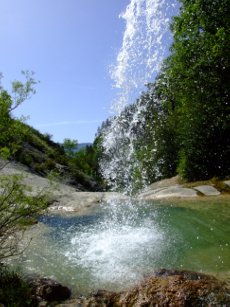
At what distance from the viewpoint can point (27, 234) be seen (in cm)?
1443

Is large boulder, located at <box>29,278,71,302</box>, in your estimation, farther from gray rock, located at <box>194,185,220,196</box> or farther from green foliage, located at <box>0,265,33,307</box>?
gray rock, located at <box>194,185,220,196</box>

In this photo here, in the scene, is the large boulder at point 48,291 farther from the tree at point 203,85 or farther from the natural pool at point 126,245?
the tree at point 203,85

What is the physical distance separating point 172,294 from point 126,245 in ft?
17.8

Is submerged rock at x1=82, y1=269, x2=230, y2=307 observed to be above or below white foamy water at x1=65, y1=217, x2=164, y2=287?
below

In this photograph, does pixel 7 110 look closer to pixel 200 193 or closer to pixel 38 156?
pixel 200 193

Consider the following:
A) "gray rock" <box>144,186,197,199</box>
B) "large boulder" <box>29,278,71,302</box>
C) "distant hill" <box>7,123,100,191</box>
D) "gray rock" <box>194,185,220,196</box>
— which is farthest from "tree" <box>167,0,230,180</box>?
"large boulder" <box>29,278,71,302</box>

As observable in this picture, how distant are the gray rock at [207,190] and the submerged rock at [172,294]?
12172 mm

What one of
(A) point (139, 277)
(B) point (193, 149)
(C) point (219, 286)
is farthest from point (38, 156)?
(C) point (219, 286)

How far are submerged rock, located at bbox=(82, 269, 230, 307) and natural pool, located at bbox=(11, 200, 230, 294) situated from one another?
1046mm

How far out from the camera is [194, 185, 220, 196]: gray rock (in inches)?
787

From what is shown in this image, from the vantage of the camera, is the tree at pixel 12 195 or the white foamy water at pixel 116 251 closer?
the tree at pixel 12 195

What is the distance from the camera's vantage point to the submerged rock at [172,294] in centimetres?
688

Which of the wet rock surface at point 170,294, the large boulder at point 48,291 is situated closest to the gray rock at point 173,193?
the wet rock surface at point 170,294

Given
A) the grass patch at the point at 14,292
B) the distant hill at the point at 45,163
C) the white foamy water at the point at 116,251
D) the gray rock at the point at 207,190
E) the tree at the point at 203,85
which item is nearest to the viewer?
the grass patch at the point at 14,292
